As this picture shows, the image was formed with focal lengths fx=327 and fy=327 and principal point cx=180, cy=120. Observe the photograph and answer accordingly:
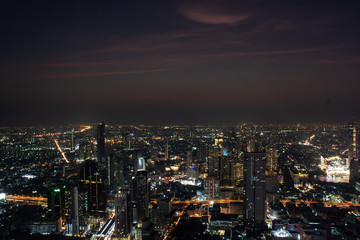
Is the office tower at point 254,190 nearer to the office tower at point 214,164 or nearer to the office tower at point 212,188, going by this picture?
the office tower at point 212,188

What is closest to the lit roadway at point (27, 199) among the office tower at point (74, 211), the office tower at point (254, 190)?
the office tower at point (74, 211)

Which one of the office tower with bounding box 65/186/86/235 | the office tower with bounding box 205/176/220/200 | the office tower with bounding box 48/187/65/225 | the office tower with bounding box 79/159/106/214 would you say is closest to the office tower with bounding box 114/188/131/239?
the office tower with bounding box 65/186/86/235

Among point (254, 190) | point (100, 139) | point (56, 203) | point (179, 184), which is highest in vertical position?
point (100, 139)

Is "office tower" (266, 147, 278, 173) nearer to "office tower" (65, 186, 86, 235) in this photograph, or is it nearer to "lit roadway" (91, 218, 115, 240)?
"lit roadway" (91, 218, 115, 240)

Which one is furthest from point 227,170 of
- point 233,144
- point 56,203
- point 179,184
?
point 56,203

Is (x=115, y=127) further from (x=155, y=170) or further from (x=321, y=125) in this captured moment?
(x=321, y=125)

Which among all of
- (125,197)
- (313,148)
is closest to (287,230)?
(125,197)

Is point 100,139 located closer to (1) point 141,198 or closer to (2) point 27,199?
(2) point 27,199
